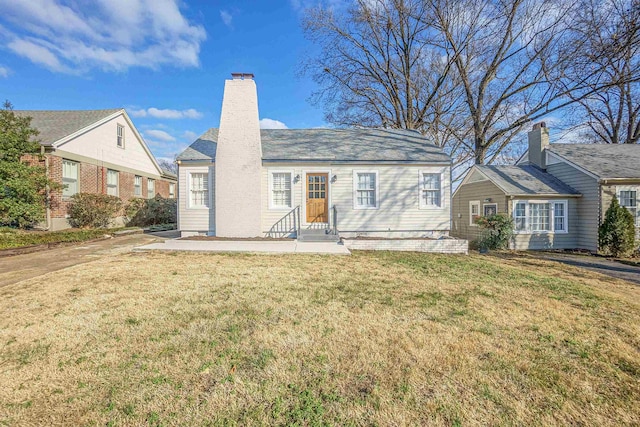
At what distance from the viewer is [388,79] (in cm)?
2083

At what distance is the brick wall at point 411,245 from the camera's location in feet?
31.0

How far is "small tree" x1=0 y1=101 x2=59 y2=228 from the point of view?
946 cm

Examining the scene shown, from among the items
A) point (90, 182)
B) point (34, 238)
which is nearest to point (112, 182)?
point (90, 182)

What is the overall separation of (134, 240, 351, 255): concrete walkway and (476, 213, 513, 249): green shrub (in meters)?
7.06

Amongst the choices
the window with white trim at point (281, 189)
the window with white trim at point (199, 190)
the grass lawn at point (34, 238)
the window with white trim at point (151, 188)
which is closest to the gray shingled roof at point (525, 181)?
the window with white trim at point (281, 189)

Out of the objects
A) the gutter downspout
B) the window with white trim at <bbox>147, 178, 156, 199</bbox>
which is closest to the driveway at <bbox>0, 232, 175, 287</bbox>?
the gutter downspout

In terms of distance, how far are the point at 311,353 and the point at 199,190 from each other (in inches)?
366

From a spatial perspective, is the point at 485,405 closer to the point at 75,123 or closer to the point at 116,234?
the point at 116,234

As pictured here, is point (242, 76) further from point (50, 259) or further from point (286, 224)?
point (50, 259)

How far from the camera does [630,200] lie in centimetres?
Answer: 1180

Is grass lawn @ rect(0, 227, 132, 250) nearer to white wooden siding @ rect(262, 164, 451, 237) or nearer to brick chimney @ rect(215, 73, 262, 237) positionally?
brick chimney @ rect(215, 73, 262, 237)

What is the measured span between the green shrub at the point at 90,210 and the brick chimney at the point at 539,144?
2068 cm

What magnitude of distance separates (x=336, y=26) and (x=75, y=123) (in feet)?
52.7

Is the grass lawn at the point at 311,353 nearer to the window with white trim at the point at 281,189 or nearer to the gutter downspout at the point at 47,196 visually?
the window with white trim at the point at 281,189
